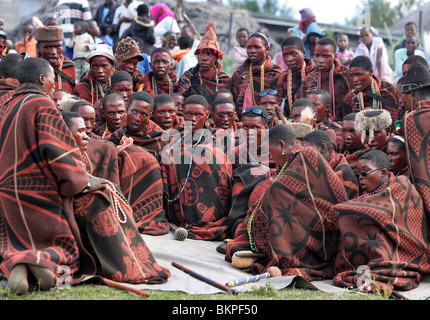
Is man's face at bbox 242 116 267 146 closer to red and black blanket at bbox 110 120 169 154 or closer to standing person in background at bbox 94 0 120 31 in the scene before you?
red and black blanket at bbox 110 120 169 154

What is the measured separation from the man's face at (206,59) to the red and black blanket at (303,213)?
4232 millimetres

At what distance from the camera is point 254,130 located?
8070 millimetres

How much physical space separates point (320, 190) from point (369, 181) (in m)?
0.47

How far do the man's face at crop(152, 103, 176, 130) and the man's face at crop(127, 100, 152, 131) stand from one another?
0.48 metres

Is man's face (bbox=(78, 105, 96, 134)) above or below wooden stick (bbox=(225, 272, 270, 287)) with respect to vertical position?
above

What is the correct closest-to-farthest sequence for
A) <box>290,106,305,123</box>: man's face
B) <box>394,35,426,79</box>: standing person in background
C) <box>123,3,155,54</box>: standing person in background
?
1. <box>290,106,305,123</box>: man's face
2. <box>123,3,155,54</box>: standing person in background
3. <box>394,35,426,79</box>: standing person in background

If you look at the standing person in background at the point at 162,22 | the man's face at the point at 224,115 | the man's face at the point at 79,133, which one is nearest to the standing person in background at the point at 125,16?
the standing person in background at the point at 162,22

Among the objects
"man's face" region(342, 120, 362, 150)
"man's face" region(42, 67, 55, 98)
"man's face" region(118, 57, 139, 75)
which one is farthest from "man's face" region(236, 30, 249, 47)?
"man's face" region(42, 67, 55, 98)

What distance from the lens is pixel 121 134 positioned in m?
7.98

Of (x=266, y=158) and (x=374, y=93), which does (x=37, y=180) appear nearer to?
(x=266, y=158)

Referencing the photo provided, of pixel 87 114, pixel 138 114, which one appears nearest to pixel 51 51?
pixel 138 114

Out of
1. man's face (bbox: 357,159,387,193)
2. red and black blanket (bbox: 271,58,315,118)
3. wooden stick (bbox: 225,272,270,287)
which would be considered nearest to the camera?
wooden stick (bbox: 225,272,270,287)

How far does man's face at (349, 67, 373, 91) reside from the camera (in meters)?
9.13
